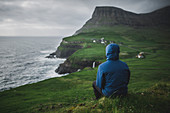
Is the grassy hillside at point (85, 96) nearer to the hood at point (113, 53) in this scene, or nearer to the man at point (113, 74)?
the man at point (113, 74)

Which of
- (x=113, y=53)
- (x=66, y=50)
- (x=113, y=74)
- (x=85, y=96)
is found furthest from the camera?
(x=66, y=50)

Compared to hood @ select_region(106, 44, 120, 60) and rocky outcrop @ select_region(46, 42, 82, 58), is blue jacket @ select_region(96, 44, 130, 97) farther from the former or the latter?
rocky outcrop @ select_region(46, 42, 82, 58)

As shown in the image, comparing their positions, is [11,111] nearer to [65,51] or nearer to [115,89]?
[115,89]

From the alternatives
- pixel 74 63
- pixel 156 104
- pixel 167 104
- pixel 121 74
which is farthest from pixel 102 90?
pixel 74 63

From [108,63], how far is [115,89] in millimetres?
1491

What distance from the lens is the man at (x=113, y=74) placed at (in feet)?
17.7

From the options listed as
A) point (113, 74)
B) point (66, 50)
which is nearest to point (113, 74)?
point (113, 74)

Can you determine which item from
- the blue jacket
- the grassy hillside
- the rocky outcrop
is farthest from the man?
the rocky outcrop

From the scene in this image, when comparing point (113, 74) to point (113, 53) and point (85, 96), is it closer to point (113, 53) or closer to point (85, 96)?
point (113, 53)

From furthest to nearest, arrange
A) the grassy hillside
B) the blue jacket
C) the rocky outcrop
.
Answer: the rocky outcrop → the grassy hillside → the blue jacket

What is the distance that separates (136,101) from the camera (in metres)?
5.73

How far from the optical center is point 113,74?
536cm

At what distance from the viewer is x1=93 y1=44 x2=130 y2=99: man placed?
5398 millimetres

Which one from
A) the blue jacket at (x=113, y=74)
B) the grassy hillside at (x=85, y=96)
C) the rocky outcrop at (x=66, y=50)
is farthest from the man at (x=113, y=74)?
the rocky outcrop at (x=66, y=50)
